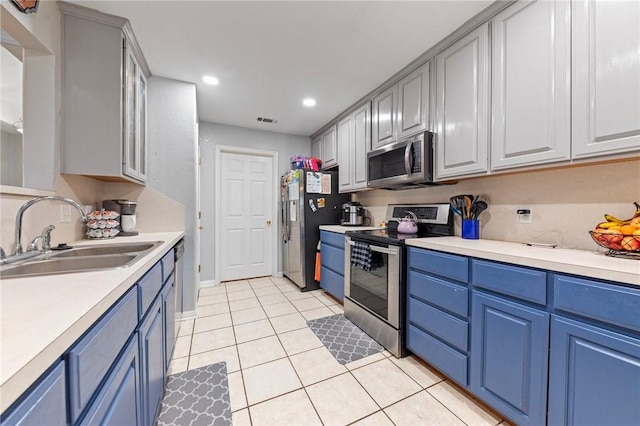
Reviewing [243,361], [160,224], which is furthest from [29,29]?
[243,361]

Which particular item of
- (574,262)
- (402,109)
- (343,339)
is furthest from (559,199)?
(343,339)

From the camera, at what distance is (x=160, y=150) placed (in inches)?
96.8

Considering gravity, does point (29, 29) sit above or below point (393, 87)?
below

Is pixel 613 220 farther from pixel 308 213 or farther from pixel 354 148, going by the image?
pixel 308 213

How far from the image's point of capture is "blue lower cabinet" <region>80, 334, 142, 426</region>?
0.66 m

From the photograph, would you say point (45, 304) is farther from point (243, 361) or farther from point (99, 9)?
point (99, 9)

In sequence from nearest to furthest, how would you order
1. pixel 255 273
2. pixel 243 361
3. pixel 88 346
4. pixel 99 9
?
1. pixel 88 346
2. pixel 99 9
3. pixel 243 361
4. pixel 255 273

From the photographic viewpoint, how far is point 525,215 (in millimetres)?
1726

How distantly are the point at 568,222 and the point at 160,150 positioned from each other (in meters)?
3.30

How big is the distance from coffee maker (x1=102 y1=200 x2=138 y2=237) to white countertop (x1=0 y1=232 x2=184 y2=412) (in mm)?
1432

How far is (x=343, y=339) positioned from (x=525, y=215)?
168 cm

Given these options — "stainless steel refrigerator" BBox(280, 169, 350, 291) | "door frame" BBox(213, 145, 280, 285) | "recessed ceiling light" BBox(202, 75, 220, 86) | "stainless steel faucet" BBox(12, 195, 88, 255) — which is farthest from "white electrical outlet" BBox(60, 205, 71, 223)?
"stainless steel refrigerator" BBox(280, 169, 350, 291)

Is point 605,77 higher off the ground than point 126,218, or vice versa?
point 605,77

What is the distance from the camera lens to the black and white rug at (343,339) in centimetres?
193
